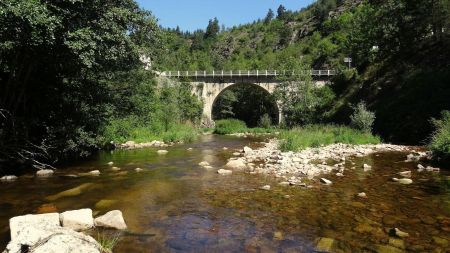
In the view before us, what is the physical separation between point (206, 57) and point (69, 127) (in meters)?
92.0

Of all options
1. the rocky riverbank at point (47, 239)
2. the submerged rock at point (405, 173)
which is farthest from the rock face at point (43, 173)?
the submerged rock at point (405, 173)

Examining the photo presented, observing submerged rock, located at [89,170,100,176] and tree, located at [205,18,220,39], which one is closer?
submerged rock, located at [89,170,100,176]

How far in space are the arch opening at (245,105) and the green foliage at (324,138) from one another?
36526mm

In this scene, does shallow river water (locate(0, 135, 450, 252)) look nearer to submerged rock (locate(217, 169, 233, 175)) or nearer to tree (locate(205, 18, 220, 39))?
submerged rock (locate(217, 169, 233, 175))

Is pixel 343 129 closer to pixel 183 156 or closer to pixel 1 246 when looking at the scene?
pixel 183 156

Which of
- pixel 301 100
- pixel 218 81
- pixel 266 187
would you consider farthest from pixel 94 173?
pixel 218 81

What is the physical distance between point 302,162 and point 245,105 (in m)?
52.1

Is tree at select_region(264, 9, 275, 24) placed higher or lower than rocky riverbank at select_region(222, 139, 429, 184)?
higher

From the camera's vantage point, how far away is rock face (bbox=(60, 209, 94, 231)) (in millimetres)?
7133

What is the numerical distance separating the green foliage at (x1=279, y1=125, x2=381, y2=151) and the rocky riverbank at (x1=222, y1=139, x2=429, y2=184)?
2.11 feet

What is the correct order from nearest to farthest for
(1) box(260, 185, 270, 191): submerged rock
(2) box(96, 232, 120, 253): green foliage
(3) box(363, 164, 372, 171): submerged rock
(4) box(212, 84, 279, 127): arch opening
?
1. (2) box(96, 232, 120, 253): green foliage
2. (1) box(260, 185, 270, 191): submerged rock
3. (3) box(363, 164, 372, 171): submerged rock
4. (4) box(212, 84, 279, 127): arch opening

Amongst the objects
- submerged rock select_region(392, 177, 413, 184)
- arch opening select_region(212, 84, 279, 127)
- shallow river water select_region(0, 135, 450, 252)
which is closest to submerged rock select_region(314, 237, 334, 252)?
shallow river water select_region(0, 135, 450, 252)

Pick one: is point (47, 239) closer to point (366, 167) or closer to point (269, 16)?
point (366, 167)

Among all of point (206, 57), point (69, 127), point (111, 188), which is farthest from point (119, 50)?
point (206, 57)
